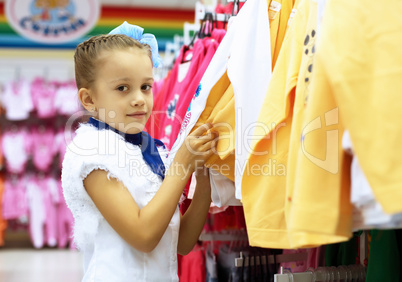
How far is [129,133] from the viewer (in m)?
1.53

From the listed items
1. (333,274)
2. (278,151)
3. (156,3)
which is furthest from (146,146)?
(156,3)

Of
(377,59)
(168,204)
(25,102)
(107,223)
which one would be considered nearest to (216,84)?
(168,204)

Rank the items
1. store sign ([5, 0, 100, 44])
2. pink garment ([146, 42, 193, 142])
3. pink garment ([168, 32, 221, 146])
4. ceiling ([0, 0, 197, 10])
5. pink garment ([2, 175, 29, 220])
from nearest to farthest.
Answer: pink garment ([168, 32, 221, 146])
pink garment ([146, 42, 193, 142])
store sign ([5, 0, 100, 44])
pink garment ([2, 175, 29, 220])
ceiling ([0, 0, 197, 10])

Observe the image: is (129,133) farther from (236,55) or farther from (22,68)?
(22,68)

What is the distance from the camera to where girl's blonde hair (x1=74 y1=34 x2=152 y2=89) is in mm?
1481

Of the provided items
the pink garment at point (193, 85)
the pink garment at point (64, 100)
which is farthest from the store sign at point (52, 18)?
the pink garment at point (193, 85)

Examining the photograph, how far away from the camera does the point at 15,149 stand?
20.0ft

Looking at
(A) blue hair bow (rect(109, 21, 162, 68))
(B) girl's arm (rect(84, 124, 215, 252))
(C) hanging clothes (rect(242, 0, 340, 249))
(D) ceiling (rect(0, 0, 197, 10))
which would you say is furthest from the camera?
(D) ceiling (rect(0, 0, 197, 10))

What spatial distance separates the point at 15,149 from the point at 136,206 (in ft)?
16.9

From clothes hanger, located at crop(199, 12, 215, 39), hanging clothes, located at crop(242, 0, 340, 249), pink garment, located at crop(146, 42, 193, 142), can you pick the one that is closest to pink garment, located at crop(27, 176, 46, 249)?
pink garment, located at crop(146, 42, 193, 142)

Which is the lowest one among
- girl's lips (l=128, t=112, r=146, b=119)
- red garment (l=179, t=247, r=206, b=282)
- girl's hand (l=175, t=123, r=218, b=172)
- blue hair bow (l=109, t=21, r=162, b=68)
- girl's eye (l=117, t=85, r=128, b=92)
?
red garment (l=179, t=247, r=206, b=282)

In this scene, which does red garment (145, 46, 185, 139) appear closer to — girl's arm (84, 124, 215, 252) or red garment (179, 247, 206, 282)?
red garment (179, 247, 206, 282)

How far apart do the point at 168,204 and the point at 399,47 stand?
739 mm

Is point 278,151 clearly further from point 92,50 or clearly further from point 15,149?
point 15,149
